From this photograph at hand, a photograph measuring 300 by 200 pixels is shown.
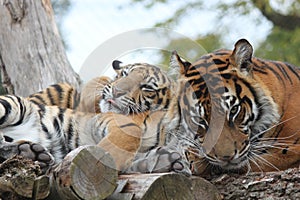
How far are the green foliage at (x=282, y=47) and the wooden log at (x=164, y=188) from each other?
602 cm

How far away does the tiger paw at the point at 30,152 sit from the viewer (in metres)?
3.70

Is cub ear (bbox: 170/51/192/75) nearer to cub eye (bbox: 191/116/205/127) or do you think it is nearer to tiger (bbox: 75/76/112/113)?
cub eye (bbox: 191/116/205/127)

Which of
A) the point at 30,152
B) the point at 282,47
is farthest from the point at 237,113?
the point at 282,47

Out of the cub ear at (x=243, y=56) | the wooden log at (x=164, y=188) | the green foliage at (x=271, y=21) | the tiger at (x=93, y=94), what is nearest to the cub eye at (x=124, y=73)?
the tiger at (x=93, y=94)

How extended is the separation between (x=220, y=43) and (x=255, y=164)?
5.89m

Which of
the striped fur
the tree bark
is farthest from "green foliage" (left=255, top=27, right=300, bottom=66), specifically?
the tree bark

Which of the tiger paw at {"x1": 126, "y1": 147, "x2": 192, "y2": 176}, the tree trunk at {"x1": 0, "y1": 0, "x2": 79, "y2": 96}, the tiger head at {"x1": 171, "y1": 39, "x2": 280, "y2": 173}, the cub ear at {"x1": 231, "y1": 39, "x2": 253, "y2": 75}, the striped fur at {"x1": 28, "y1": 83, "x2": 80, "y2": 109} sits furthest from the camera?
the tree trunk at {"x1": 0, "y1": 0, "x2": 79, "y2": 96}

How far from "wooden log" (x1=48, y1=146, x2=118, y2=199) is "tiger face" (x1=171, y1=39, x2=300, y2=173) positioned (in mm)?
654

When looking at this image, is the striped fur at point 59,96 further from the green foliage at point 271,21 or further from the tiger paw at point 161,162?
the green foliage at point 271,21

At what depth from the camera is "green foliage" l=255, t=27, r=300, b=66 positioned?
29.7 ft

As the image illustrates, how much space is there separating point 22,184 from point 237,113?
130cm

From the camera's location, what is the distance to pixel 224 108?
11.9ft

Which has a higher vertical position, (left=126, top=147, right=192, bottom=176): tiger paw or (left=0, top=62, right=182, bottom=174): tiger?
(left=0, top=62, right=182, bottom=174): tiger

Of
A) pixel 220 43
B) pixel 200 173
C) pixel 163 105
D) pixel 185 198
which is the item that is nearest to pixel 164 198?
pixel 185 198
